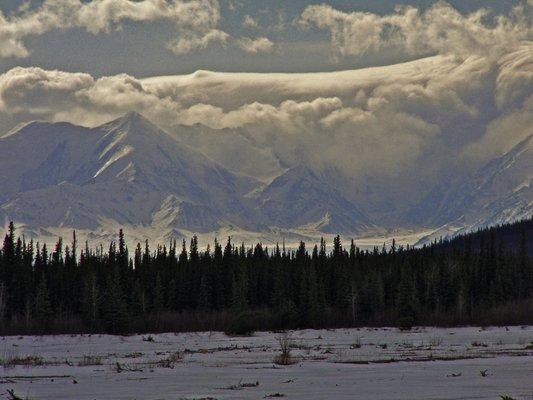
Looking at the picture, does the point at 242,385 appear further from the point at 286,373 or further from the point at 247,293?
the point at 247,293

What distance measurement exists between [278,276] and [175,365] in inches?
3968

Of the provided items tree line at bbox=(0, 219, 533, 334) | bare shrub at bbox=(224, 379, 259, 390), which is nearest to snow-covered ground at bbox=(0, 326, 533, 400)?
bare shrub at bbox=(224, 379, 259, 390)

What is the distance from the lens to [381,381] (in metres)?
55.1

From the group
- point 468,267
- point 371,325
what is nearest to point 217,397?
point 371,325

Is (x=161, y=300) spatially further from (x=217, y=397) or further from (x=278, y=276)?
(x=217, y=397)

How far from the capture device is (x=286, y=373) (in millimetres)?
62312

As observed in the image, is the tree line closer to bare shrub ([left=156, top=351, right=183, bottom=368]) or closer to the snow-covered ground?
the snow-covered ground

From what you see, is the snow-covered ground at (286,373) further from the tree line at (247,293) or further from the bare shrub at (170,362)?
the tree line at (247,293)

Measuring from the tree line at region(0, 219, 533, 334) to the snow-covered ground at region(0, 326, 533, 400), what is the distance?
4682cm

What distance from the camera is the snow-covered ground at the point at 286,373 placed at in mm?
50594

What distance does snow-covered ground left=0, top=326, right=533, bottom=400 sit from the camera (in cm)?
5059

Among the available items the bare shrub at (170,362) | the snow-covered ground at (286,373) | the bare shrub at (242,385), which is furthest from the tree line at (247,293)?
the bare shrub at (242,385)

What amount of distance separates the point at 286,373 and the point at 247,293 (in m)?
111

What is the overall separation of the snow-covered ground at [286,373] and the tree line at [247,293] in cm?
4682
